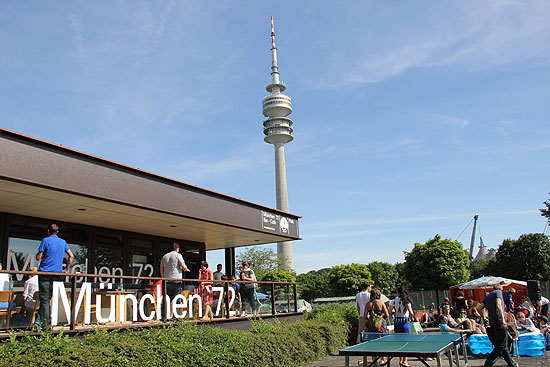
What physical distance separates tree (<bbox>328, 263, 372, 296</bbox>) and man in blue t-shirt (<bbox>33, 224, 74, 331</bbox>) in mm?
45135

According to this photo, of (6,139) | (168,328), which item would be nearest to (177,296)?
(168,328)

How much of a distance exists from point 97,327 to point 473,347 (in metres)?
8.36

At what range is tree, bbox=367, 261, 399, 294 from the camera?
217ft

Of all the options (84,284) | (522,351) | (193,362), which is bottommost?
(522,351)

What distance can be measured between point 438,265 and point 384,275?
119ft

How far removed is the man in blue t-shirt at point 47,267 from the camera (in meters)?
7.25

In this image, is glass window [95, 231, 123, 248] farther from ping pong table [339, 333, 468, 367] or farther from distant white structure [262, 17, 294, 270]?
distant white structure [262, 17, 294, 270]

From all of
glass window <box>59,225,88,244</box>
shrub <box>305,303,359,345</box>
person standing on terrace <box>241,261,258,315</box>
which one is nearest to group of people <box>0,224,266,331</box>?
person standing on terrace <box>241,261,258,315</box>

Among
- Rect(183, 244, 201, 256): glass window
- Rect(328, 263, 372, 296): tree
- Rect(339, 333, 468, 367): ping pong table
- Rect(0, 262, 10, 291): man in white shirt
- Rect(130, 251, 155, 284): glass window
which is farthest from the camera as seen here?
Rect(328, 263, 372, 296): tree

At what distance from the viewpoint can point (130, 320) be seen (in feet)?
28.3

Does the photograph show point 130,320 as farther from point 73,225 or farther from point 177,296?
point 73,225

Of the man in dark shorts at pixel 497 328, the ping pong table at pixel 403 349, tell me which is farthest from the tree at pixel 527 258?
the ping pong table at pixel 403 349

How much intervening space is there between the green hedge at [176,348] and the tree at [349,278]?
3960cm

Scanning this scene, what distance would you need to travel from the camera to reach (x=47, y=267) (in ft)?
25.2
